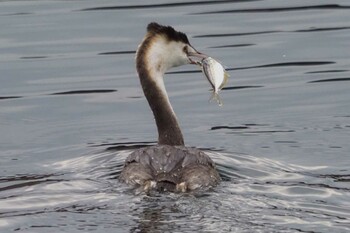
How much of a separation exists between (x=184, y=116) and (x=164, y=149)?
11.0 ft

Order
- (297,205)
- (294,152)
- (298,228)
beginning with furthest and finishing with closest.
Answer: (294,152)
(297,205)
(298,228)

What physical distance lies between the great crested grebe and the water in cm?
20

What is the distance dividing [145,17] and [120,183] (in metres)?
8.17

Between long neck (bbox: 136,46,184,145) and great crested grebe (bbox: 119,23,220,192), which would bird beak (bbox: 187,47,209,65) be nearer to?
great crested grebe (bbox: 119,23,220,192)

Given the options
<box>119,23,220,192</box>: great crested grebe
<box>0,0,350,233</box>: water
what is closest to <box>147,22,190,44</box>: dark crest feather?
<box>119,23,220,192</box>: great crested grebe

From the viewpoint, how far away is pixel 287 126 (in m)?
16.1

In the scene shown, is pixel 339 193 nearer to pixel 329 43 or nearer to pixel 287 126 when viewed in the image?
pixel 287 126

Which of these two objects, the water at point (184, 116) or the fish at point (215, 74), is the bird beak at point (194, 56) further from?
the water at point (184, 116)

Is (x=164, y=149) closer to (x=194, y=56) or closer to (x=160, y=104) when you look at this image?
(x=160, y=104)

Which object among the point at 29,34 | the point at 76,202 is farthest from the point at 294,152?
the point at 29,34

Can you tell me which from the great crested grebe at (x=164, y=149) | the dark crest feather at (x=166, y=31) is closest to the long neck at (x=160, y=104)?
the great crested grebe at (x=164, y=149)

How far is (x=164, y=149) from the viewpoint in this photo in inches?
531

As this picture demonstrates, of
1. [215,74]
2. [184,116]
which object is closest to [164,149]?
[215,74]

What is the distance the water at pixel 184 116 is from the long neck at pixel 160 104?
0.51 metres
